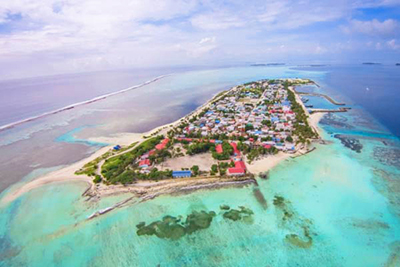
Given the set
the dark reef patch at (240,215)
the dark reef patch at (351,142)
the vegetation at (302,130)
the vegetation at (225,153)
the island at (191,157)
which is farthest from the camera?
the vegetation at (302,130)

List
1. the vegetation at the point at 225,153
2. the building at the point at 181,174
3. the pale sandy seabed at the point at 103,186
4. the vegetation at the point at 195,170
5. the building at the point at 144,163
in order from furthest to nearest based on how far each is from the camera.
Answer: the vegetation at the point at 225,153 < the building at the point at 144,163 < the vegetation at the point at 195,170 < the building at the point at 181,174 < the pale sandy seabed at the point at 103,186

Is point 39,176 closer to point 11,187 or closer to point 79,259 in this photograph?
point 11,187

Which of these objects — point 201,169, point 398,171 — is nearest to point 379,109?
point 398,171

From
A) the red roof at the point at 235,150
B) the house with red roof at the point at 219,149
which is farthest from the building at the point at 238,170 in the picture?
the house with red roof at the point at 219,149

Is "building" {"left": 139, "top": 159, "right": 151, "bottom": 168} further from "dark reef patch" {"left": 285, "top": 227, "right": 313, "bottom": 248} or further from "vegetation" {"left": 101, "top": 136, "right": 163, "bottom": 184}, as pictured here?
"dark reef patch" {"left": 285, "top": 227, "right": 313, "bottom": 248}

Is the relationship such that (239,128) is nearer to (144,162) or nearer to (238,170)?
(238,170)

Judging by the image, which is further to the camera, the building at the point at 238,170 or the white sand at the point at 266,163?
the white sand at the point at 266,163

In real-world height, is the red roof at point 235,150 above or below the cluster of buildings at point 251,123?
below

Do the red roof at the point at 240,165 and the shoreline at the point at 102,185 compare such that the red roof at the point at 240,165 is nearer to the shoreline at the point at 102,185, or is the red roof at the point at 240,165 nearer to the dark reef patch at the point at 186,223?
the shoreline at the point at 102,185
